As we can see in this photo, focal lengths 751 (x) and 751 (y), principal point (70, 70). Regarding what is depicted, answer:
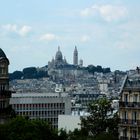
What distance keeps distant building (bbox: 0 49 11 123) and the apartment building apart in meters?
11.2

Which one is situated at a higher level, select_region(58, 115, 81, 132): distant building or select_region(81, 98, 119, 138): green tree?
select_region(81, 98, 119, 138): green tree

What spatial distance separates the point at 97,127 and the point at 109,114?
3.26m

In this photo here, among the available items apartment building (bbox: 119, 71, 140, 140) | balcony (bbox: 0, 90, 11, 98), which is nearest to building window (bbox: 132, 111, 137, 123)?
apartment building (bbox: 119, 71, 140, 140)

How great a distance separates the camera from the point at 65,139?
76.2 metres

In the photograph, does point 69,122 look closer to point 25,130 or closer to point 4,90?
point 4,90

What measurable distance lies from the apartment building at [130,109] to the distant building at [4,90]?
11202 mm

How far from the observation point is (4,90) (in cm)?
7331

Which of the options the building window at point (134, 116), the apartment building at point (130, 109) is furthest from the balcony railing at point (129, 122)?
the building window at point (134, 116)

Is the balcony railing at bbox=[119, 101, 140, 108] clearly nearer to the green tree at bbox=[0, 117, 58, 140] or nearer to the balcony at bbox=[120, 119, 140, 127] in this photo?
the balcony at bbox=[120, 119, 140, 127]

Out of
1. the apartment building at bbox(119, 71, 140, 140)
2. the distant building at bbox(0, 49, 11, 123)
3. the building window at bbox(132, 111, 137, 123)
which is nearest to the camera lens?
Answer: the apartment building at bbox(119, 71, 140, 140)

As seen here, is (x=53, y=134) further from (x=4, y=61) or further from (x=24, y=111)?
(x=24, y=111)

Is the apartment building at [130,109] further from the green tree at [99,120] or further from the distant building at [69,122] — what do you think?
the distant building at [69,122]

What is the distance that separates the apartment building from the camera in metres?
71.7

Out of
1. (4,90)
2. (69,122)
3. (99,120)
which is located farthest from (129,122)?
(69,122)
